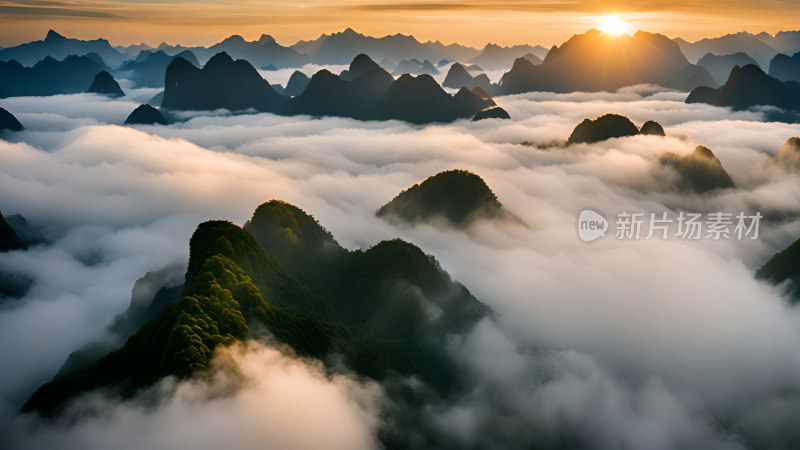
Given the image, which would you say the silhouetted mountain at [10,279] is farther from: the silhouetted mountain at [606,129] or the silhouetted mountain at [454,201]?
the silhouetted mountain at [606,129]

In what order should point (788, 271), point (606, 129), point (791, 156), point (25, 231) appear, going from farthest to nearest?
point (606, 129) → point (791, 156) → point (25, 231) → point (788, 271)

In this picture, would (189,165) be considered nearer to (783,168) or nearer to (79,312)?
(79,312)

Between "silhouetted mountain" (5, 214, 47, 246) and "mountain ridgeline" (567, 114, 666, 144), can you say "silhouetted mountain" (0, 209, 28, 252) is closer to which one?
"silhouetted mountain" (5, 214, 47, 246)

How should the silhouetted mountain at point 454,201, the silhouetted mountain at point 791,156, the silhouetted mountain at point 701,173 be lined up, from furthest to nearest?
the silhouetted mountain at point 791,156 < the silhouetted mountain at point 701,173 < the silhouetted mountain at point 454,201

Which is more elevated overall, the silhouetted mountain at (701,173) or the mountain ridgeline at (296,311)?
the silhouetted mountain at (701,173)

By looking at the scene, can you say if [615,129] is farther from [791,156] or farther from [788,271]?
[788,271]

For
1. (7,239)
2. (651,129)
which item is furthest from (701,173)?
(7,239)

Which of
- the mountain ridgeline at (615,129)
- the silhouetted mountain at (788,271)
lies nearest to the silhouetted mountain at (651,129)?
the mountain ridgeline at (615,129)
